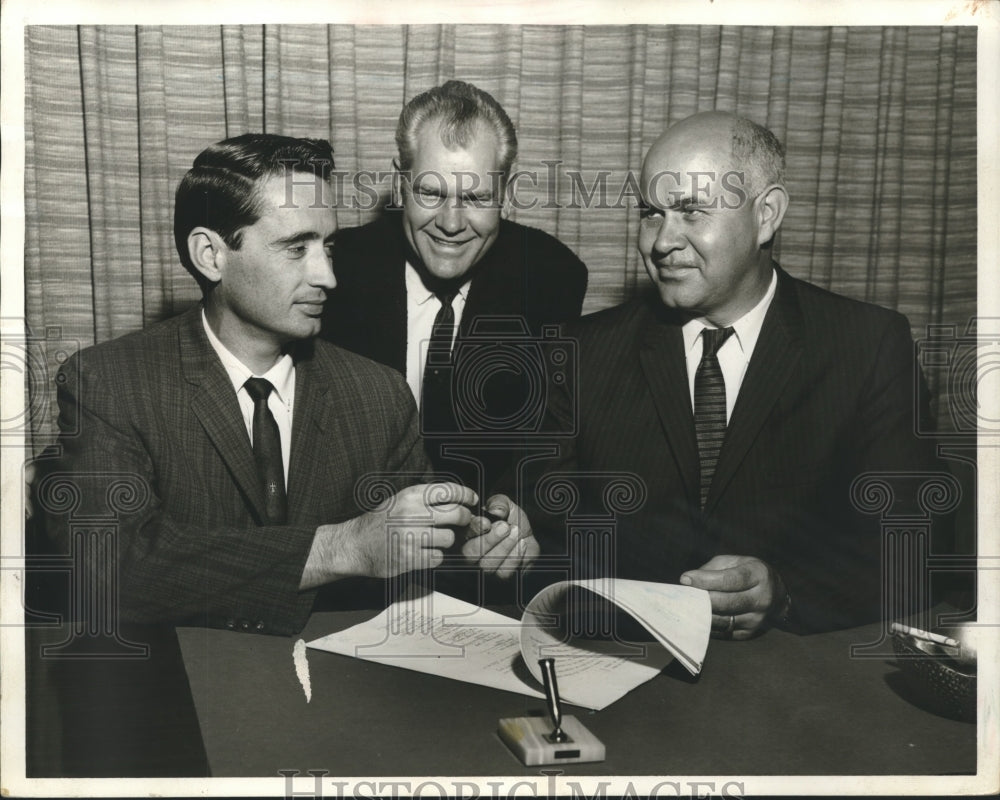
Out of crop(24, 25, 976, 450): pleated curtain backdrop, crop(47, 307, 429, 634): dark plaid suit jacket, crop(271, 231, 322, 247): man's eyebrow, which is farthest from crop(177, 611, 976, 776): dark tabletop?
crop(271, 231, 322, 247): man's eyebrow

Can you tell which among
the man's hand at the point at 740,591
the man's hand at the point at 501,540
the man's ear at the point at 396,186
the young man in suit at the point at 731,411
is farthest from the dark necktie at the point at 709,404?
the man's ear at the point at 396,186

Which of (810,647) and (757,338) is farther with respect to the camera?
(757,338)

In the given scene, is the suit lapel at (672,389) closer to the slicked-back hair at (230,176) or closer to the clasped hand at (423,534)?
the clasped hand at (423,534)

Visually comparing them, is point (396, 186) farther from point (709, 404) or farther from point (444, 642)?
point (444, 642)

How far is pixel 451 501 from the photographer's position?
90.6 inches

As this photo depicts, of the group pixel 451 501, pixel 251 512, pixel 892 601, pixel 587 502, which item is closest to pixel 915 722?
pixel 892 601

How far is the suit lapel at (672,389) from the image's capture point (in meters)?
2.35

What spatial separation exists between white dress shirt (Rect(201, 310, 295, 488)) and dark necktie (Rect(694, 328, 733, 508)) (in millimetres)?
959

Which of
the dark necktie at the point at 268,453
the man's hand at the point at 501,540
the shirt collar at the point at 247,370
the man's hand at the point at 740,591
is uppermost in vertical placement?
the shirt collar at the point at 247,370

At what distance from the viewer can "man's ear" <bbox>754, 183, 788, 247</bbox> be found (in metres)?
2.34

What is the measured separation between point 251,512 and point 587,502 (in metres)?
0.78

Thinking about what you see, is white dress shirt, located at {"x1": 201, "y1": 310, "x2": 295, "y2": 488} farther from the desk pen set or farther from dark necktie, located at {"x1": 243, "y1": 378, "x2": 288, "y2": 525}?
the desk pen set

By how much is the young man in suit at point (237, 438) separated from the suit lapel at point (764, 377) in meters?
0.51
